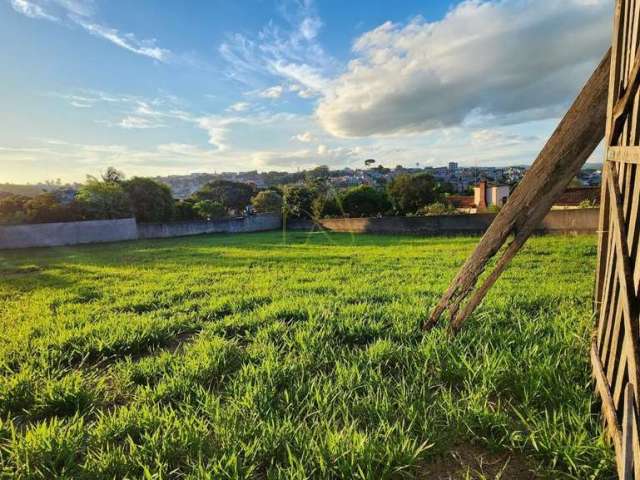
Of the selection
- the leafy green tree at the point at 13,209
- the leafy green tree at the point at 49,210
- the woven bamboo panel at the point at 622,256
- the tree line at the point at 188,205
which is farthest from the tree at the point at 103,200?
the woven bamboo panel at the point at 622,256

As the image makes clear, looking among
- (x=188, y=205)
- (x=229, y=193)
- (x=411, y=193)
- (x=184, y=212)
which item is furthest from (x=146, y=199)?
(x=229, y=193)

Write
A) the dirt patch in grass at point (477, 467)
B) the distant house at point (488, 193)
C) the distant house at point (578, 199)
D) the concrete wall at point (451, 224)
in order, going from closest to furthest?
the dirt patch in grass at point (477, 467) < the concrete wall at point (451, 224) < the distant house at point (578, 199) < the distant house at point (488, 193)

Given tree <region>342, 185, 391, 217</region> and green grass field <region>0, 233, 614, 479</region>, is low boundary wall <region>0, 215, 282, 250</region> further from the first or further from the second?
green grass field <region>0, 233, 614, 479</region>

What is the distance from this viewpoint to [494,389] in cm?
207

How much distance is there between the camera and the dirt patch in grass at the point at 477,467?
5.03 ft

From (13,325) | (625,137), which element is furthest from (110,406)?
(625,137)

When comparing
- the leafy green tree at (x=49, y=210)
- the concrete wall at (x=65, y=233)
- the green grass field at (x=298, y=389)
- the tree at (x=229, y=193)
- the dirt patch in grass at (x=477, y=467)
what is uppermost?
the tree at (x=229, y=193)

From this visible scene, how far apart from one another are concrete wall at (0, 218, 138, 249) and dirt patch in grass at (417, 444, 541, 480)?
20.6m

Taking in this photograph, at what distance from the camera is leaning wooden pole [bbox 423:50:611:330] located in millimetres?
2053

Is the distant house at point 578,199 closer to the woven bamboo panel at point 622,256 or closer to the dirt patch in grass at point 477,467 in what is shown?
the woven bamboo panel at point 622,256

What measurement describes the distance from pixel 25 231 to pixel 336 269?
17.3m

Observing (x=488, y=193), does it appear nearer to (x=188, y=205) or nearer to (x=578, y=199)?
(x=578, y=199)

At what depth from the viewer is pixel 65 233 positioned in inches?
684

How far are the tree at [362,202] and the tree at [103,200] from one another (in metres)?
17.5
